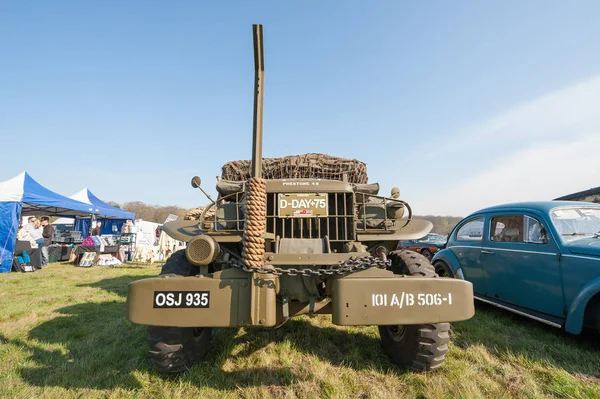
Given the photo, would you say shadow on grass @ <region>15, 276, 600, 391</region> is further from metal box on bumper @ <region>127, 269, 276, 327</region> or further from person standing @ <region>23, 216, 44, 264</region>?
person standing @ <region>23, 216, 44, 264</region>

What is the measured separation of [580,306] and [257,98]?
3.76 m

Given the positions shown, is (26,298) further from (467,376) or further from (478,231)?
(478,231)

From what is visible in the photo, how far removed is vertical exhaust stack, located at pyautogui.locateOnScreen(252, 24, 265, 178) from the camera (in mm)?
2253

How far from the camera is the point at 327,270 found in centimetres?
217

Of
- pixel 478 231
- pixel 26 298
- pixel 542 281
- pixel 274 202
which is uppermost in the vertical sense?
pixel 274 202

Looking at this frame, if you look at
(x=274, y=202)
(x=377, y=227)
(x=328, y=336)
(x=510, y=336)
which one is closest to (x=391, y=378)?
(x=328, y=336)

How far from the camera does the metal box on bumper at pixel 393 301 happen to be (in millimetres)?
1932

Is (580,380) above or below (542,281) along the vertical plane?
below

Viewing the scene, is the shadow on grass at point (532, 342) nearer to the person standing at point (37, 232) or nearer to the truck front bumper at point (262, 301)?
the truck front bumper at point (262, 301)

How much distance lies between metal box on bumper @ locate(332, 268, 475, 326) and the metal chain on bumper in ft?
0.61

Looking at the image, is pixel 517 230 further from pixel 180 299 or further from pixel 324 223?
pixel 180 299

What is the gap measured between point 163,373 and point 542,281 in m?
4.15

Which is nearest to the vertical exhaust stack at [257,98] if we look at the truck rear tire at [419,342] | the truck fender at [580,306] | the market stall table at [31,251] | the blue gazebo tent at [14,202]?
the truck rear tire at [419,342]

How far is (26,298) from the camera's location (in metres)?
5.84
